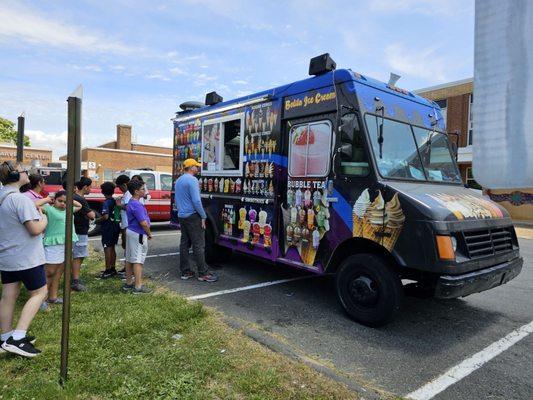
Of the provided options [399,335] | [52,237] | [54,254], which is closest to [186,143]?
[52,237]

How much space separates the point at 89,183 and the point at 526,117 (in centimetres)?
628

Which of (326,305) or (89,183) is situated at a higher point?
(89,183)

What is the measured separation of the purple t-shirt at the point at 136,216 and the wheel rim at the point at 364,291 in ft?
9.68

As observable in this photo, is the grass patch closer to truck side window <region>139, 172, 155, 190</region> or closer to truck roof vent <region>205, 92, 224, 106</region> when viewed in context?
truck roof vent <region>205, 92, 224, 106</region>

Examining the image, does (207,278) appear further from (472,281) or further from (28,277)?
(472,281)

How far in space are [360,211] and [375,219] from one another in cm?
23

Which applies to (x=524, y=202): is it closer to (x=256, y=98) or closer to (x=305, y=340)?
(x=256, y=98)

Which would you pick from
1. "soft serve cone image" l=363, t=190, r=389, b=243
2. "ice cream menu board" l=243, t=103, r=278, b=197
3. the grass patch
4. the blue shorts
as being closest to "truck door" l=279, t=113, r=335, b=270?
"ice cream menu board" l=243, t=103, r=278, b=197

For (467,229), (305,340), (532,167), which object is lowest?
(305,340)

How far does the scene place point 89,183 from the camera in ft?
20.0

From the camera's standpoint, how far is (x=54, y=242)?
16.2 feet

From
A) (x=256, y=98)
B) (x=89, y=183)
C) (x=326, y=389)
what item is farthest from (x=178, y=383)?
(x=256, y=98)

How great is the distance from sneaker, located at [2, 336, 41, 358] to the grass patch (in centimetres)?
6

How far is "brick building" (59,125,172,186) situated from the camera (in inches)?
1412
